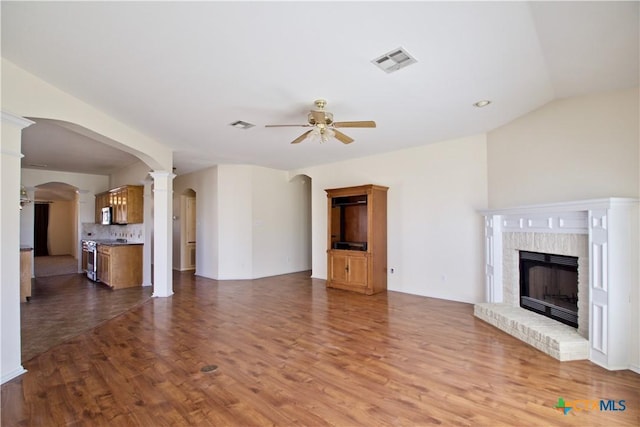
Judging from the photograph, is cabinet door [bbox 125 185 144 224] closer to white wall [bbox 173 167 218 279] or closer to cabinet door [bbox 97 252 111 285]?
cabinet door [bbox 97 252 111 285]

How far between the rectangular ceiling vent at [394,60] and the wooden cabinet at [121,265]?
6288 millimetres

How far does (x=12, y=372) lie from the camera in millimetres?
2596

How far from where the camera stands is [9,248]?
8.51ft

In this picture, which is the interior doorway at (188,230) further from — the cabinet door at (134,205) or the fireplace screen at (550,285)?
the fireplace screen at (550,285)

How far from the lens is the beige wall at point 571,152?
9.73ft

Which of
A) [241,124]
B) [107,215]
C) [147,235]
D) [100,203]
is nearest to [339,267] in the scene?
[241,124]

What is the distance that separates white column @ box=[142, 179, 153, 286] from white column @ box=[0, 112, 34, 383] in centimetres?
407

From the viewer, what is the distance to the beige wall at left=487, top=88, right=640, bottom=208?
297 centimetres

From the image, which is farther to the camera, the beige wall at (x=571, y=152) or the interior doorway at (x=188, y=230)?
the interior doorway at (x=188, y=230)

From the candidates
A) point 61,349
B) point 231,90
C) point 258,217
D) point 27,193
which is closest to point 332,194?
point 258,217

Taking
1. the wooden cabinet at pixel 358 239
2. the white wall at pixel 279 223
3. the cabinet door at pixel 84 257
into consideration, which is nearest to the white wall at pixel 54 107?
the white wall at pixel 279 223

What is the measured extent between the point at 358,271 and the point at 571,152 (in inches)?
143

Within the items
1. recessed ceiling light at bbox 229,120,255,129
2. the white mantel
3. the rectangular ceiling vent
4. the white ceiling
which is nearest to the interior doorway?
the white ceiling

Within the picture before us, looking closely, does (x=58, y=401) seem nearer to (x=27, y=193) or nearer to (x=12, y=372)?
(x=12, y=372)
